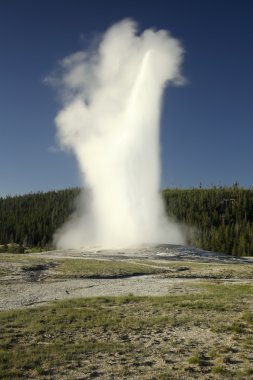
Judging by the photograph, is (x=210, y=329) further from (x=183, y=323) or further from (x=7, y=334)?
A: (x=7, y=334)

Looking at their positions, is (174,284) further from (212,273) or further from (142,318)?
(142,318)

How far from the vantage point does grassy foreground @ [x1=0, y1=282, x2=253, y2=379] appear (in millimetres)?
14719

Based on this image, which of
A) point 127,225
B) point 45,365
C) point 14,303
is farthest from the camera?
point 127,225

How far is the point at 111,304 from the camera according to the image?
2903 cm

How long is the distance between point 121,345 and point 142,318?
5.99 metres

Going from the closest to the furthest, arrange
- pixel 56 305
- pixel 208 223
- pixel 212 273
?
pixel 56 305
pixel 212 273
pixel 208 223

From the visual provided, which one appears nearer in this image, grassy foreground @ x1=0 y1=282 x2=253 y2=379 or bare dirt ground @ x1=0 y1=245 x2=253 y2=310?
grassy foreground @ x1=0 y1=282 x2=253 y2=379

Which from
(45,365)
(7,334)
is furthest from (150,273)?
(45,365)

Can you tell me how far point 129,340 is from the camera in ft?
63.0

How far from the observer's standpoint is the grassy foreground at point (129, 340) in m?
14.7

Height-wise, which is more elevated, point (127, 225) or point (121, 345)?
point (127, 225)

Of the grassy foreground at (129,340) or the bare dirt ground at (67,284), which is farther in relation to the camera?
the bare dirt ground at (67,284)

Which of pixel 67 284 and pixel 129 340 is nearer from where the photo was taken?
pixel 129 340

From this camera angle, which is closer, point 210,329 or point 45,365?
point 45,365
